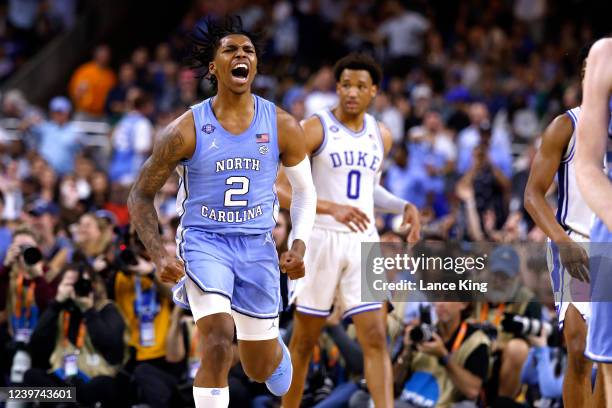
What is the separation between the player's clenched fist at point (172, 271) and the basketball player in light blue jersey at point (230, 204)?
18 cm

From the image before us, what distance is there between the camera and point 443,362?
9.49m

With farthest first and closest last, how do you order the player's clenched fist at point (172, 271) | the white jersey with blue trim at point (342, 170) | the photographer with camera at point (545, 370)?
the photographer with camera at point (545, 370), the white jersey with blue trim at point (342, 170), the player's clenched fist at point (172, 271)

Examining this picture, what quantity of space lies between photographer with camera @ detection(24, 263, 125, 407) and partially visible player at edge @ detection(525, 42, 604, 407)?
386 cm

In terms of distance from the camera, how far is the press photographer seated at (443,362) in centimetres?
936

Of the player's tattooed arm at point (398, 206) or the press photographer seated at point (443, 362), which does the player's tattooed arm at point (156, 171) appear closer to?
the player's tattooed arm at point (398, 206)

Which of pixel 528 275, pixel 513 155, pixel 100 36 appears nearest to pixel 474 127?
pixel 513 155

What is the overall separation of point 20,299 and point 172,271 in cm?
403

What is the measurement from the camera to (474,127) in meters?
16.1

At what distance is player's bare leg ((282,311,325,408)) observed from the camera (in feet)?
27.8

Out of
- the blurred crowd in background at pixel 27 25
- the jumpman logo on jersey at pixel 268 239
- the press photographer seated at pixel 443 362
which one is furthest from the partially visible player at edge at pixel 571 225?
the blurred crowd in background at pixel 27 25

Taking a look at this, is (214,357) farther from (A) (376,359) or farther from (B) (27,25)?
(B) (27,25)

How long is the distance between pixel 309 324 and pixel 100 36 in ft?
48.0

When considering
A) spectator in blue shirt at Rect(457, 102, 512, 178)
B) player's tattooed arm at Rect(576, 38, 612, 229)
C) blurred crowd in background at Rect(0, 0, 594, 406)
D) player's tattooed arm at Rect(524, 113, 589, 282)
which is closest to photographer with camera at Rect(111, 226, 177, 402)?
blurred crowd in background at Rect(0, 0, 594, 406)

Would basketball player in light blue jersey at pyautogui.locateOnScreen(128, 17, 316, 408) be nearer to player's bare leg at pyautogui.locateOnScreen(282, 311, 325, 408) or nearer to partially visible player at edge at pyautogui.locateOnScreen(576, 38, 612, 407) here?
player's bare leg at pyautogui.locateOnScreen(282, 311, 325, 408)
